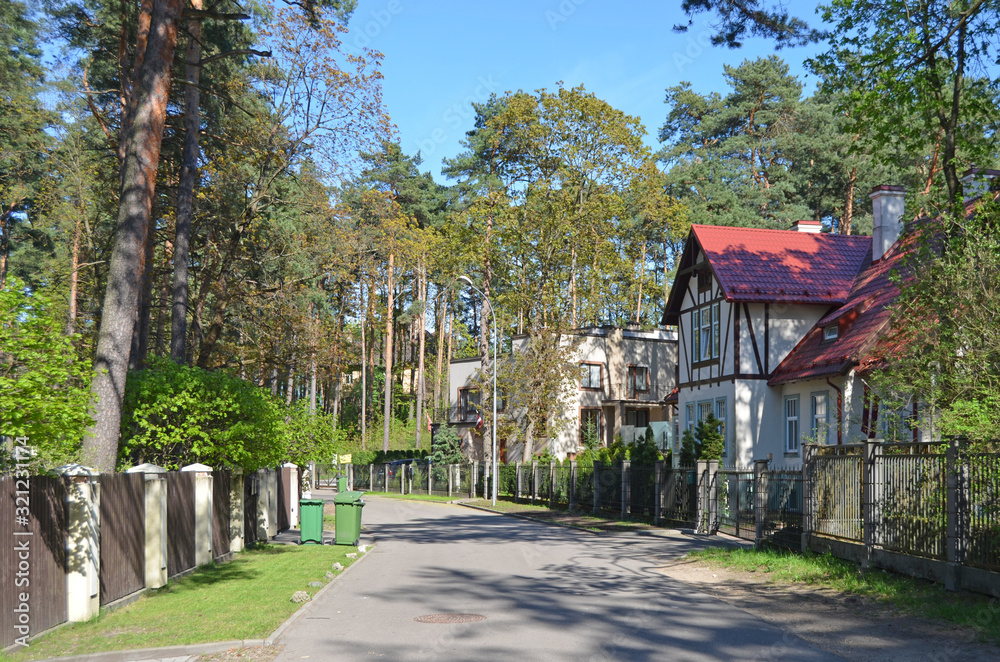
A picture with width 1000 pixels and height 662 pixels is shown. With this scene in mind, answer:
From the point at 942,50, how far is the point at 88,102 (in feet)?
77.3

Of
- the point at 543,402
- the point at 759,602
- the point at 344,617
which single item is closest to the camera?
the point at 344,617

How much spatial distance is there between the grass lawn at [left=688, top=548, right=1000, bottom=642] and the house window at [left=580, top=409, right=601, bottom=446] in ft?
107

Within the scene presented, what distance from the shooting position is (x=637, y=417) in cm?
5428

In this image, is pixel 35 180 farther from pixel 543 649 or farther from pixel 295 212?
pixel 543 649

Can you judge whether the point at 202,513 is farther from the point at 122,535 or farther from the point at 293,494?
the point at 293,494

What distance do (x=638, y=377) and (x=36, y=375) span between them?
1883 inches

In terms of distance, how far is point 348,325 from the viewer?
73.3 meters

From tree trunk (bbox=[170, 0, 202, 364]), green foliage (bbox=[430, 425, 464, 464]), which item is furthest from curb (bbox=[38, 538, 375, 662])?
green foliage (bbox=[430, 425, 464, 464])

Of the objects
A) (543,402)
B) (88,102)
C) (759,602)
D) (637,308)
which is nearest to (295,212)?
(88,102)

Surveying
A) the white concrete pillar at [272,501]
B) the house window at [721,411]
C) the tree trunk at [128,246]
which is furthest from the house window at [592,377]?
the tree trunk at [128,246]

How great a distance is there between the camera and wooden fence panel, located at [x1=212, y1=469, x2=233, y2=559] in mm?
16594

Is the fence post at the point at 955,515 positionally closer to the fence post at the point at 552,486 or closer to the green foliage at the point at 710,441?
the green foliage at the point at 710,441

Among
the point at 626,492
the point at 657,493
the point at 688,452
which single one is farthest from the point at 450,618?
the point at 688,452

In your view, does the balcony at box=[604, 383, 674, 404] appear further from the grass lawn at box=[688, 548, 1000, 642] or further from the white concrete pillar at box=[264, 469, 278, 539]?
the grass lawn at box=[688, 548, 1000, 642]
